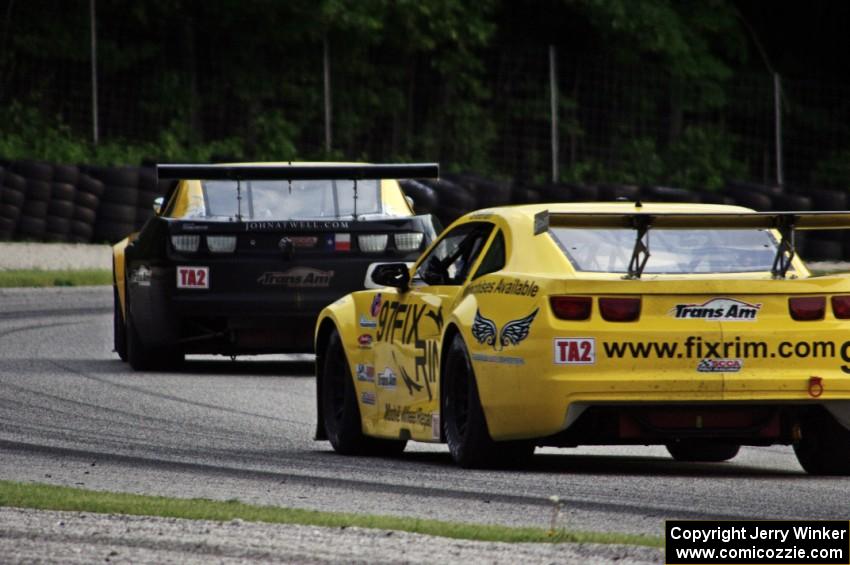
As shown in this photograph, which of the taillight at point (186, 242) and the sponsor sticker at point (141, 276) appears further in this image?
the sponsor sticker at point (141, 276)

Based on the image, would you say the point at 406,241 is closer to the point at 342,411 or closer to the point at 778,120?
the point at 342,411

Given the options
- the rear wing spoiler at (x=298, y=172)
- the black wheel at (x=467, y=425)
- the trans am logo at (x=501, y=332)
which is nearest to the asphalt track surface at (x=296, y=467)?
the black wheel at (x=467, y=425)

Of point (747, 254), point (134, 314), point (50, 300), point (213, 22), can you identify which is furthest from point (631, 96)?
point (747, 254)

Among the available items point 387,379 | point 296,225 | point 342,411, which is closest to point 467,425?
point 387,379

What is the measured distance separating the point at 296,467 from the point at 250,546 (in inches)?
120

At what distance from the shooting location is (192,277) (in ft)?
50.2

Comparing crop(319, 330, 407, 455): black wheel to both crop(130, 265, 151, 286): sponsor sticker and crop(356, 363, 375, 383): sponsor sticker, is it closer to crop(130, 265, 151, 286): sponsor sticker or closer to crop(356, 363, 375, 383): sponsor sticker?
crop(356, 363, 375, 383): sponsor sticker

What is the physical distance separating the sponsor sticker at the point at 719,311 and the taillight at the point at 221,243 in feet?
21.7

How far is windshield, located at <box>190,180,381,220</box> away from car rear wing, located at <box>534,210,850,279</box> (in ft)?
20.7

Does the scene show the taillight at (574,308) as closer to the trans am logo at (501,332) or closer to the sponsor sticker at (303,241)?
the trans am logo at (501,332)

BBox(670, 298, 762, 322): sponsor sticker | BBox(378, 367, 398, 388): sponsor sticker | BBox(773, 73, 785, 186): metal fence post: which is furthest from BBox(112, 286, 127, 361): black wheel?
BBox(773, 73, 785, 186): metal fence post

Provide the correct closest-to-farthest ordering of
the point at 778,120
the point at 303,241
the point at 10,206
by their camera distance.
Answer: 1. the point at 303,241
2. the point at 10,206
3. the point at 778,120

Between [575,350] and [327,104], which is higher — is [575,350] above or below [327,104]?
below

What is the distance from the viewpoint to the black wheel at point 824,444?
965 centimetres
